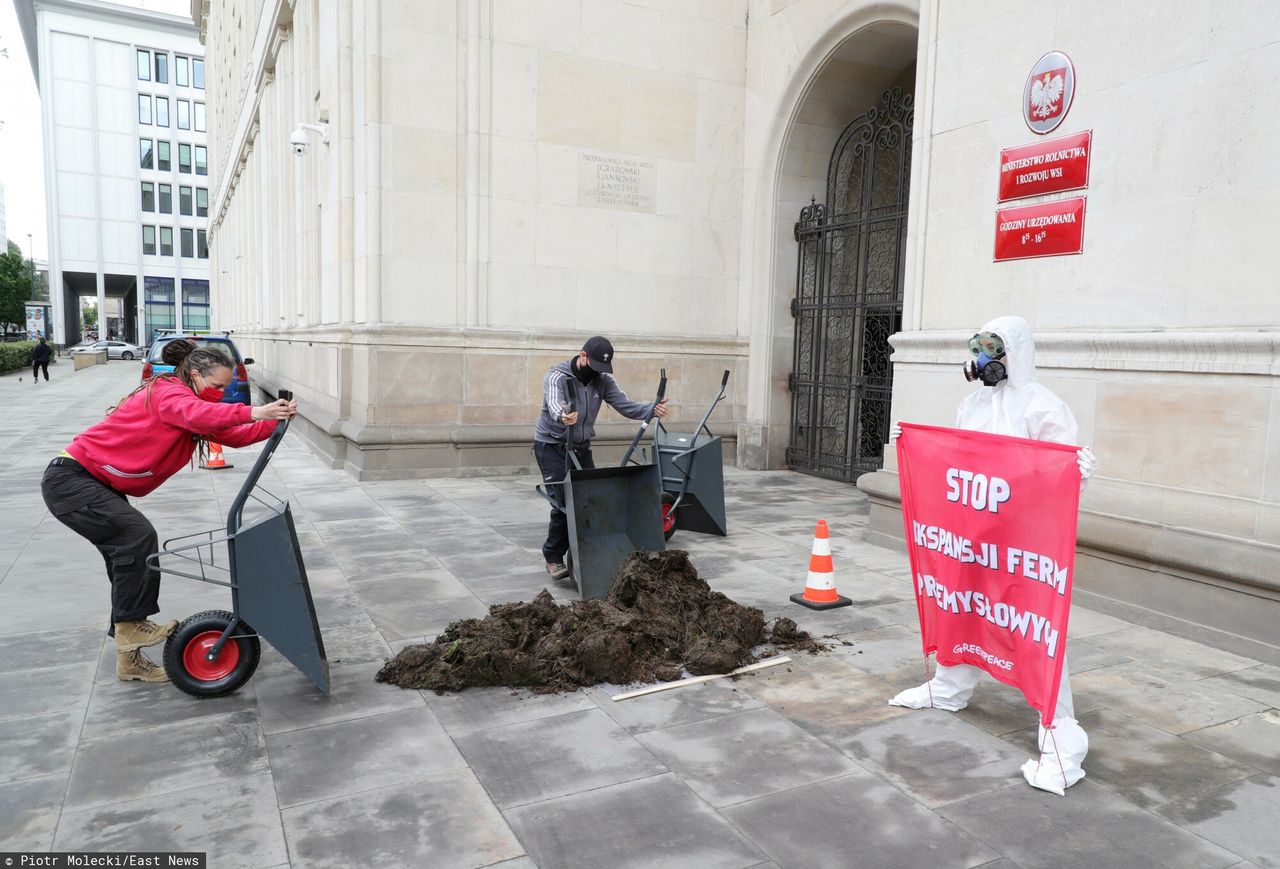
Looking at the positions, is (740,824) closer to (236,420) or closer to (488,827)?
(488,827)

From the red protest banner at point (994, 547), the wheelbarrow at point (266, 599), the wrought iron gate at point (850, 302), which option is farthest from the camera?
the wrought iron gate at point (850, 302)

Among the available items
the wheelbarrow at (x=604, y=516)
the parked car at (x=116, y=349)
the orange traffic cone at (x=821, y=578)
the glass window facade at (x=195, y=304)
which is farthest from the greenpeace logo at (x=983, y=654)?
the glass window facade at (x=195, y=304)

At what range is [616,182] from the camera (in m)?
12.3

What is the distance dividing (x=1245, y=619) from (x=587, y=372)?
456 cm

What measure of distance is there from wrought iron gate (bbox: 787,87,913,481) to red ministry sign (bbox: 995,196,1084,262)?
12.2 feet

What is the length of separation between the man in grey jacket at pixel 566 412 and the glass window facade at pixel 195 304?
78714mm

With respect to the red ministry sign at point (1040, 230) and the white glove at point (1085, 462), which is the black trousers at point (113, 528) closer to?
the white glove at point (1085, 462)

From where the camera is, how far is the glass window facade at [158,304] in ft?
242

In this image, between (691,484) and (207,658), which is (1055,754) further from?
(691,484)

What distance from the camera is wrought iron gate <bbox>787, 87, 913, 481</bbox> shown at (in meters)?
11.4

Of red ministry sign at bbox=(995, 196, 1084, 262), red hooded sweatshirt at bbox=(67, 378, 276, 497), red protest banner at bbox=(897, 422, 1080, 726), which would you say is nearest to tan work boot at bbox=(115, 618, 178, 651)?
red hooded sweatshirt at bbox=(67, 378, 276, 497)

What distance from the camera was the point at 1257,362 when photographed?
537 cm

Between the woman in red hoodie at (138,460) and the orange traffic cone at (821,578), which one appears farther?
the orange traffic cone at (821,578)

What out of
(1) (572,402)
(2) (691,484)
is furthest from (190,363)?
(2) (691,484)
